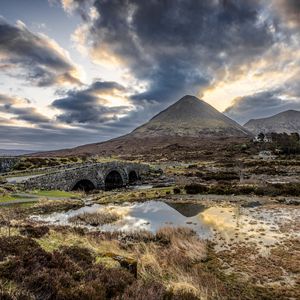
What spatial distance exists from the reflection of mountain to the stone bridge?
1560cm

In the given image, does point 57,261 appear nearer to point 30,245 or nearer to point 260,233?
point 30,245

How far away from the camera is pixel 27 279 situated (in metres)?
7.87

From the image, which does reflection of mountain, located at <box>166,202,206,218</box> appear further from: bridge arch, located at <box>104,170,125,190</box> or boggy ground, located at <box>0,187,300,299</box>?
bridge arch, located at <box>104,170,125,190</box>

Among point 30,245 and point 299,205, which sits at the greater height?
point 30,245

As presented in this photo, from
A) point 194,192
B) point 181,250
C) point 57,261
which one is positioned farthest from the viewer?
point 194,192

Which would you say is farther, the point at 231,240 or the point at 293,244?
the point at 231,240

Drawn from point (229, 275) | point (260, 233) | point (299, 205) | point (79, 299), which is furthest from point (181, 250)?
point (299, 205)

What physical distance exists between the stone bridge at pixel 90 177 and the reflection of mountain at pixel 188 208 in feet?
51.2

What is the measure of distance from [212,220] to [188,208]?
602cm

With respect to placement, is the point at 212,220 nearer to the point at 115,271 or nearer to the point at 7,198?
the point at 115,271

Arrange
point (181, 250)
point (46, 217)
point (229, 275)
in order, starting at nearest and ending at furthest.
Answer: point (229, 275)
point (181, 250)
point (46, 217)

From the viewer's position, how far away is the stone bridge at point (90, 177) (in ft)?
116

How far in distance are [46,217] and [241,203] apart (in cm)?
2160

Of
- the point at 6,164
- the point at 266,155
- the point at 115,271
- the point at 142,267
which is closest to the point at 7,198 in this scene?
the point at 142,267
